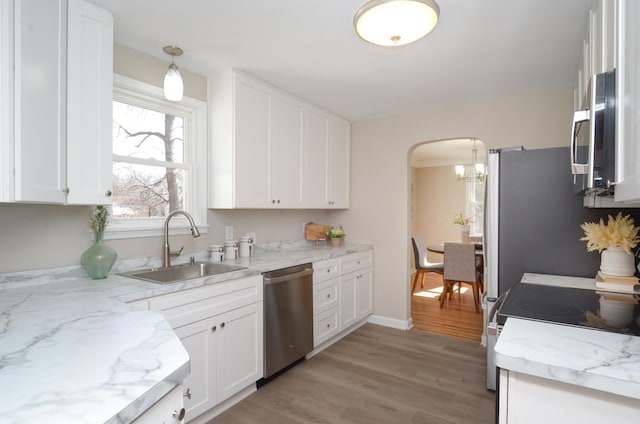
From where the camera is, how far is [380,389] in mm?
2453

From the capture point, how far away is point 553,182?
2.15 m

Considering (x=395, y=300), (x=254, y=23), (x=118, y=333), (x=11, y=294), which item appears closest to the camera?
(x=118, y=333)

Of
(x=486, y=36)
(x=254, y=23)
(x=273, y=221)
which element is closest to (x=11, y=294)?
(x=254, y=23)

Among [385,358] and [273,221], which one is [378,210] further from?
[385,358]

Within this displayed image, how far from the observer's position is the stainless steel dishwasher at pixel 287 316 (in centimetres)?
244

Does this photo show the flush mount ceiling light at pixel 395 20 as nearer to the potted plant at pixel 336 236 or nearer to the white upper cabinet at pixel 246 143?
the white upper cabinet at pixel 246 143

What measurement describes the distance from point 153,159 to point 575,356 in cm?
253

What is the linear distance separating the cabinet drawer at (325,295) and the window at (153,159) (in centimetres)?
112

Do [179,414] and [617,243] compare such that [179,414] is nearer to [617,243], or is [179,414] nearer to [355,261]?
[617,243]

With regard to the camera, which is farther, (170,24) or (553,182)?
(553,182)

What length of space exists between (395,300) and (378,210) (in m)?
1.02

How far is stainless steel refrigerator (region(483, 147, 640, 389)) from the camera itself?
2084 mm

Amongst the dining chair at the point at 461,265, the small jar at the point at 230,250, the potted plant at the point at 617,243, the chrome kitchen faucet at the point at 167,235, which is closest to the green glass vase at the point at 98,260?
the chrome kitchen faucet at the point at 167,235

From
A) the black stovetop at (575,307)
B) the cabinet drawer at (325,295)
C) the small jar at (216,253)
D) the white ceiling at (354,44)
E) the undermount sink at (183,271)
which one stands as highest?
the white ceiling at (354,44)
